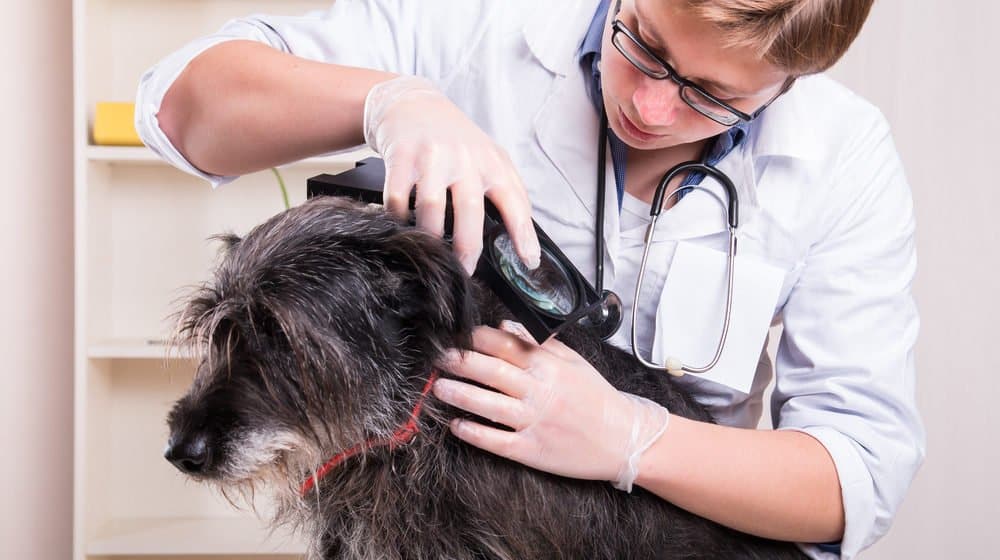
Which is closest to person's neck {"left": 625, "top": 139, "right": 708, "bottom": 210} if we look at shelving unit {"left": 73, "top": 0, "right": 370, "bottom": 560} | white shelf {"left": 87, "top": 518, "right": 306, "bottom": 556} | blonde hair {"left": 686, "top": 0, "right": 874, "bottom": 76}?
blonde hair {"left": 686, "top": 0, "right": 874, "bottom": 76}

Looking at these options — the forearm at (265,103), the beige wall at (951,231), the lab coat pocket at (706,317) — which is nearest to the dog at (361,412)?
the forearm at (265,103)

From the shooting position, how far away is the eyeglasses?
1.25 metres

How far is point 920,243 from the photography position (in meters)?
2.74

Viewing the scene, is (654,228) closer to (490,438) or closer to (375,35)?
(490,438)

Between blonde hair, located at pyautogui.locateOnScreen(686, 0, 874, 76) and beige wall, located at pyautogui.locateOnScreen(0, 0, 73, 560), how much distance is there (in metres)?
2.34

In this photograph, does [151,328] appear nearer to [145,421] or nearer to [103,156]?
[145,421]

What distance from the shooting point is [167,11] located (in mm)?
2896

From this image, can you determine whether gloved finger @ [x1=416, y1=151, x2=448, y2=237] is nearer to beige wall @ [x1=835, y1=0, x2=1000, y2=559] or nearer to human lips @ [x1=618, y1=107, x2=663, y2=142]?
human lips @ [x1=618, y1=107, x2=663, y2=142]

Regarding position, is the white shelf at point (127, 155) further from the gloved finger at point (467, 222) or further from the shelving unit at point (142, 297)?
the gloved finger at point (467, 222)

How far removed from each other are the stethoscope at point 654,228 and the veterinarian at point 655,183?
19 millimetres

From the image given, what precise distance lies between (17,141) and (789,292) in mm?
2384

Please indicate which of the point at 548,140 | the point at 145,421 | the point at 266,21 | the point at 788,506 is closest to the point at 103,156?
the point at 145,421

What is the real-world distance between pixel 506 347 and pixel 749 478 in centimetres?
45

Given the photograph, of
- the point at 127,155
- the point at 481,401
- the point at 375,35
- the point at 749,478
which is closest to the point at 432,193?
the point at 481,401
